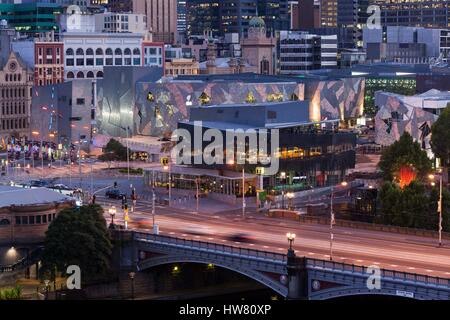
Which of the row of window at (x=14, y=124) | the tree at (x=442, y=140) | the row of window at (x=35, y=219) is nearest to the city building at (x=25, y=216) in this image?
the row of window at (x=35, y=219)

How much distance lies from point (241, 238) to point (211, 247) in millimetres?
6249

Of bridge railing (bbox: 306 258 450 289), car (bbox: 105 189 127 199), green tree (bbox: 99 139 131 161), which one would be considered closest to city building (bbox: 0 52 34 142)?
green tree (bbox: 99 139 131 161)

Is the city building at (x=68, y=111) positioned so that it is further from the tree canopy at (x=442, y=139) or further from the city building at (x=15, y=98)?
the tree canopy at (x=442, y=139)

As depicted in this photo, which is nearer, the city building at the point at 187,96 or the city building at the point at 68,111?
the city building at the point at 187,96

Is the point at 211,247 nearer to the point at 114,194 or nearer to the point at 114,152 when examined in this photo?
the point at 114,194

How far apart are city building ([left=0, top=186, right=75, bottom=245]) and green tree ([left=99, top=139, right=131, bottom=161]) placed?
56340mm

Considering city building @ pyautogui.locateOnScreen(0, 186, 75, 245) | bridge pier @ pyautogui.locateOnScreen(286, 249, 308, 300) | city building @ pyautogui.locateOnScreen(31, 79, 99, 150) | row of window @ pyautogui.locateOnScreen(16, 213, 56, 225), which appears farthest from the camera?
city building @ pyautogui.locateOnScreen(31, 79, 99, 150)

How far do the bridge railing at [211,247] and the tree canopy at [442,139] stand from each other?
173 feet

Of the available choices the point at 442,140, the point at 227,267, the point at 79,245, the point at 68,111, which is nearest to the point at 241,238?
the point at 227,267

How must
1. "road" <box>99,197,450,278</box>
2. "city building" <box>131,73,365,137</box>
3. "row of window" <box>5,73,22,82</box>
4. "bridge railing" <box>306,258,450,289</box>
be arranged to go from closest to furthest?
"bridge railing" <box>306,258,450,289</box> → "road" <box>99,197,450,278</box> → "city building" <box>131,73,365,137</box> → "row of window" <box>5,73,22,82</box>

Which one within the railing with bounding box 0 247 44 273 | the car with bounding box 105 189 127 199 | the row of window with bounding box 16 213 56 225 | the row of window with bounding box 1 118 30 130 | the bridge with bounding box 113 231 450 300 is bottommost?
the railing with bounding box 0 247 44 273

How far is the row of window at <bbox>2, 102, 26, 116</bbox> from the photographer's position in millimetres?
188125

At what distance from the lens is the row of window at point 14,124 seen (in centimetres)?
18788

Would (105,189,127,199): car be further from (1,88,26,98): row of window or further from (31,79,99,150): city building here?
(1,88,26,98): row of window
